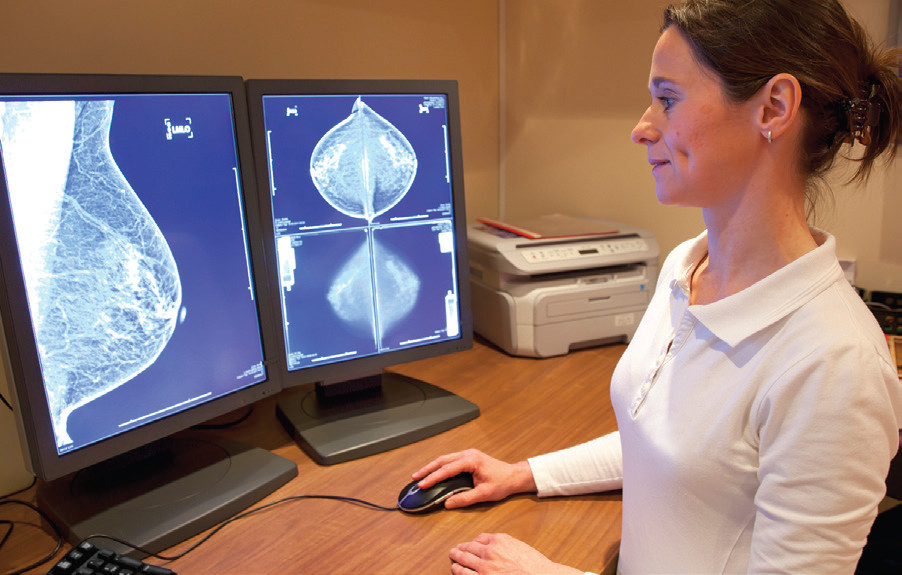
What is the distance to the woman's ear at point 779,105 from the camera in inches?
29.7

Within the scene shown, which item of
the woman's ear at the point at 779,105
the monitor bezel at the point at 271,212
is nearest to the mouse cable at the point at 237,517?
the monitor bezel at the point at 271,212

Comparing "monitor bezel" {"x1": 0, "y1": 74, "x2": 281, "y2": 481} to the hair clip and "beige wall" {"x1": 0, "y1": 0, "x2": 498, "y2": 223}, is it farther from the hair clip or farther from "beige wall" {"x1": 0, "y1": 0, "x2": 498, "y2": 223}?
the hair clip

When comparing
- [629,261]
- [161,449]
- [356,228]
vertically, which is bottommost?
[161,449]

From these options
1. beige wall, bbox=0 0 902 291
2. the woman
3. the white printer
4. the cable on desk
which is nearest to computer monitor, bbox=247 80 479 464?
the cable on desk

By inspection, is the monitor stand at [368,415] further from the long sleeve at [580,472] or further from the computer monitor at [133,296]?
the long sleeve at [580,472]

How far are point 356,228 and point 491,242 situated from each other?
0.47 m

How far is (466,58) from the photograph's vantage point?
1.96 m

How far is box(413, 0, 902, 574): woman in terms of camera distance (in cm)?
68

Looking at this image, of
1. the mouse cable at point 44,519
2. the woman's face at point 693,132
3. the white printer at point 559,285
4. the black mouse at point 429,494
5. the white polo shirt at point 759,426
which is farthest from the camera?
the white printer at point 559,285

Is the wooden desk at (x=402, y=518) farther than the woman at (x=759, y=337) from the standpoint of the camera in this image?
Yes

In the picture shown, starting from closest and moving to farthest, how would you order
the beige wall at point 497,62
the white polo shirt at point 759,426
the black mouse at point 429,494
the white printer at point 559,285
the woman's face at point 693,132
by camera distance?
the white polo shirt at point 759,426
the woman's face at point 693,132
the black mouse at point 429,494
the beige wall at point 497,62
the white printer at point 559,285

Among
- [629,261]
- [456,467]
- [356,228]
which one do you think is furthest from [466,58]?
[456,467]

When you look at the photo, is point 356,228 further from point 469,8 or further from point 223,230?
point 469,8

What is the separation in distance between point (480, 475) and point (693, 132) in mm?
597
